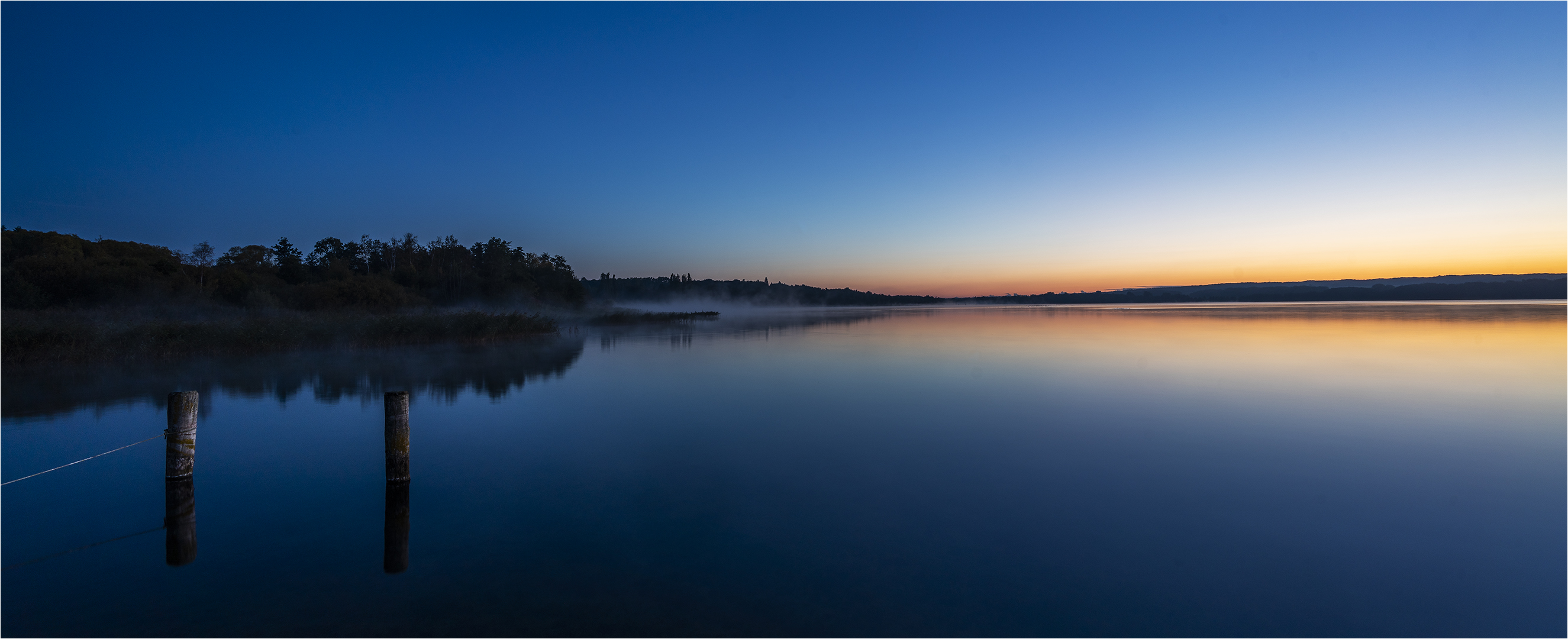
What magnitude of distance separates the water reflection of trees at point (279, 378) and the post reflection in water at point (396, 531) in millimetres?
6770

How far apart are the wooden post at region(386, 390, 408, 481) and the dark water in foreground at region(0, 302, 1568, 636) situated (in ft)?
1.22

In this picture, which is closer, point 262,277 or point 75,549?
point 75,549

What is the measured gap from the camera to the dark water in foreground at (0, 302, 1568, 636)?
4000 millimetres

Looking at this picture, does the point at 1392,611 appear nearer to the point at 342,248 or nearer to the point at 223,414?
the point at 223,414

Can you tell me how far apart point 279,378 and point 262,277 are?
29.6 m

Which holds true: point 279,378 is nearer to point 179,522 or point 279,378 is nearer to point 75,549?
point 179,522

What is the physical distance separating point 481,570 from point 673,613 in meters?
1.64

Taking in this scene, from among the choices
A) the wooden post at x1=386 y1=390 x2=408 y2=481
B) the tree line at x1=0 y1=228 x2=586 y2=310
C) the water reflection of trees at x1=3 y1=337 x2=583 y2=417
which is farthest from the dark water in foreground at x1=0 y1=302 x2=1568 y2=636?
the tree line at x1=0 y1=228 x2=586 y2=310

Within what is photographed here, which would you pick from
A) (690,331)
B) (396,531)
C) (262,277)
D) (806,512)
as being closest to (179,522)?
(396,531)

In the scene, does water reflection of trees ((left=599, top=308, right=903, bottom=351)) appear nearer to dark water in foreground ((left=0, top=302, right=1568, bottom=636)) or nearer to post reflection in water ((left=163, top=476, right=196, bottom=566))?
dark water in foreground ((left=0, top=302, right=1568, bottom=636))

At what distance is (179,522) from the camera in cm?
537

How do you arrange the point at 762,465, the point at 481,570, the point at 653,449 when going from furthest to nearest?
the point at 653,449 → the point at 762,465 → the point at 481,570

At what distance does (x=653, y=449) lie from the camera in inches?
335

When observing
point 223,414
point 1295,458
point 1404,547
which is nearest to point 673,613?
point 1404,547
